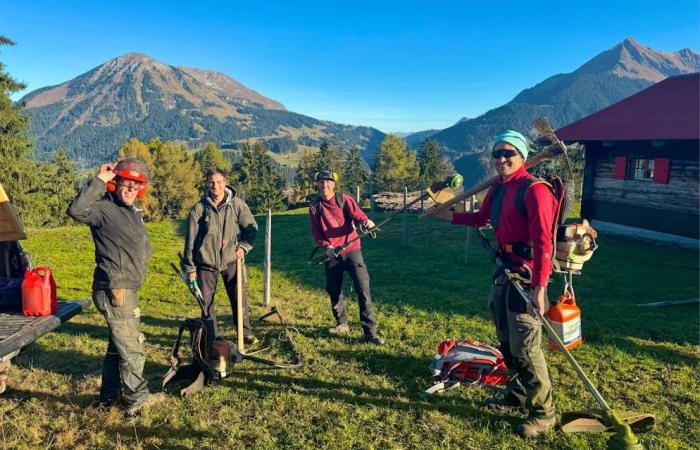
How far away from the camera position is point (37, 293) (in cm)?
439

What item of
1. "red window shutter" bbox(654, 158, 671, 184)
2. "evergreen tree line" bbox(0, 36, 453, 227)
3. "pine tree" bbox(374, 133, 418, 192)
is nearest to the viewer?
"red window shutter" bbox(654, 158, 671, 184)

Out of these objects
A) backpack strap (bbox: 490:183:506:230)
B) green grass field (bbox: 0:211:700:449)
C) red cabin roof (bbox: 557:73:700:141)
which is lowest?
green grass field (bbox: 0:211:700:449)

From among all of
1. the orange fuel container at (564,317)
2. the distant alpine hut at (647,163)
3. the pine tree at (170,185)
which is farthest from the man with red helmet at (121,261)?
the pine tree at (170,185)

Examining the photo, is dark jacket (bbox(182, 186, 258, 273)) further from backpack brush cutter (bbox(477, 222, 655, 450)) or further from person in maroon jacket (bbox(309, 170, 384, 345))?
backpack brush cutter (bbox(477, 222, 655, 450))

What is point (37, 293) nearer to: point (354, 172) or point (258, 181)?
point (258, 181)

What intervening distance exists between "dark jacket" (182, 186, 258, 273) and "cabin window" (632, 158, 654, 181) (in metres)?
16.3

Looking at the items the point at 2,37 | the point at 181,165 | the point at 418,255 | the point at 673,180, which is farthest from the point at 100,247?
the point at 181,165

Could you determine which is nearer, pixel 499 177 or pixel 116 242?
pixel 116 242

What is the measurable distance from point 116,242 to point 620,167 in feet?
59.1

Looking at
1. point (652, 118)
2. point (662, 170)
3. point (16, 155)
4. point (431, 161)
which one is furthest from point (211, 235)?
point (431, 161)

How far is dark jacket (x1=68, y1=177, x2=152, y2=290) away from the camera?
4008 millimetres

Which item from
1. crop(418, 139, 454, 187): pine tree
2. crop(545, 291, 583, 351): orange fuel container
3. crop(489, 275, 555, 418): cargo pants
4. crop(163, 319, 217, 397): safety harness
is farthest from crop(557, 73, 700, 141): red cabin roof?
crop(418, 139, 454, 187): pine tree

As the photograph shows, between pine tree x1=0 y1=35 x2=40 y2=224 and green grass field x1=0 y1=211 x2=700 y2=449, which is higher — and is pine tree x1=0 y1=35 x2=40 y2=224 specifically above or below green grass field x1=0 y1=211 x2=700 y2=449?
above

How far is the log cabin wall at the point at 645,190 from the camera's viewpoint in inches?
572
